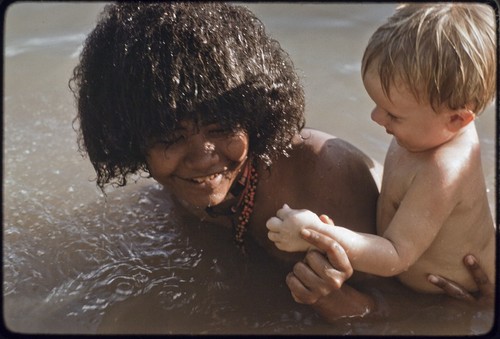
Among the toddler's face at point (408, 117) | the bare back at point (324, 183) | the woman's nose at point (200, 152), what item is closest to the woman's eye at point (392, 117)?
the toddler's face at point (408, 117)

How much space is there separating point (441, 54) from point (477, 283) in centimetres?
80

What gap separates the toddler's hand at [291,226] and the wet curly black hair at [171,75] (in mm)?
294

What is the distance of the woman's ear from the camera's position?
1.96 meters

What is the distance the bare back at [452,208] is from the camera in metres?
2.06

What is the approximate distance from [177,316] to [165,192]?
708 mm

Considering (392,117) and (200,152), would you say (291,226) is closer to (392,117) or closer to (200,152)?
(200,152)

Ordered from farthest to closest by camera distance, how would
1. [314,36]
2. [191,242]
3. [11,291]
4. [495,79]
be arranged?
[314,36], [191,242], [11,291], [495,79]

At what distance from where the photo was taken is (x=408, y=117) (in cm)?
198

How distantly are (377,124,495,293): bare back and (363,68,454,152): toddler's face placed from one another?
0.20 feet

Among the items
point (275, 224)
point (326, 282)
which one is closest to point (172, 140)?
point (275, 224)

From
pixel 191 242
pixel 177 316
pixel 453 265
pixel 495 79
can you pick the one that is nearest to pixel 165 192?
pixel 191 242

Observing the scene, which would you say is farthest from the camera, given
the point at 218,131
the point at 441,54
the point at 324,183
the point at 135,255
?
the point at 135,255

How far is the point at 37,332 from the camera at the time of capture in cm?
229

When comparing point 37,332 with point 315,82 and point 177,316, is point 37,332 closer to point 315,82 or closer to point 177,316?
point 177,316
